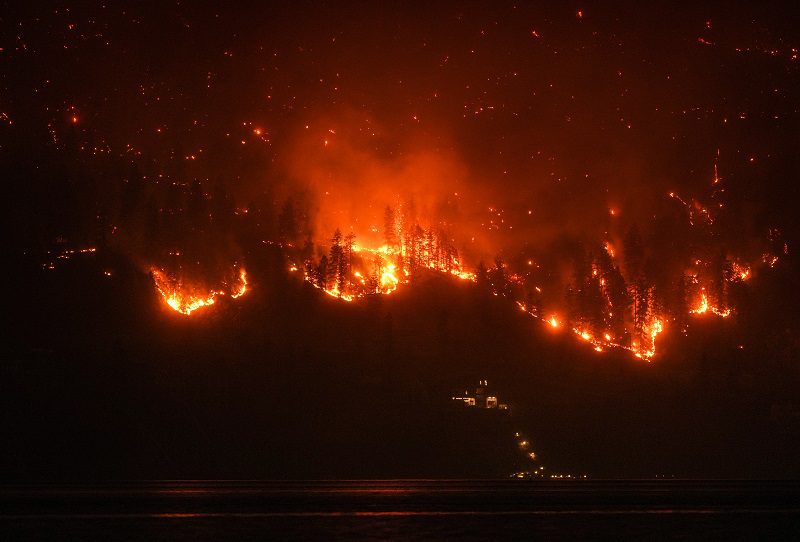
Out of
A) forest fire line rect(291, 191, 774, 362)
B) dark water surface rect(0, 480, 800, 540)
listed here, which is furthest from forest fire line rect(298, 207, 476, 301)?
dark water surface rect(0, 480, 800, 540)

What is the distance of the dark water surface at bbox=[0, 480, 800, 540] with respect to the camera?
59.5ft

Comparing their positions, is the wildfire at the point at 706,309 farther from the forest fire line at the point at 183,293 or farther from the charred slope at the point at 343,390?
the forest fire line at the point at 183,293

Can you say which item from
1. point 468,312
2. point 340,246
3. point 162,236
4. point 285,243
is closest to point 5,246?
point 162,236

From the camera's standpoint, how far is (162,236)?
452 feet

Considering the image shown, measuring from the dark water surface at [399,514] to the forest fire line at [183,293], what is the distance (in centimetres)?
9727

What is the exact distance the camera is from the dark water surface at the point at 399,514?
18125 mm

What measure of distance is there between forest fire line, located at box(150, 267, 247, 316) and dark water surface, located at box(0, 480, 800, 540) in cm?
9727

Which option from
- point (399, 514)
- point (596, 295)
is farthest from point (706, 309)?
point (399, 514)

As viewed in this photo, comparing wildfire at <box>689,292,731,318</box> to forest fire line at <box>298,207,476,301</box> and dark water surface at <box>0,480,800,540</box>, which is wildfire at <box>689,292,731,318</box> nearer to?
forest fire line at <box>298,207,476,301</box>

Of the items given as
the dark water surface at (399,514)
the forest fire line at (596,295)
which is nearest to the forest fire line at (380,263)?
the forest fire line at (596,295)

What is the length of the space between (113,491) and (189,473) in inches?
1839

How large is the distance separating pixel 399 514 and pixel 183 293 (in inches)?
4457

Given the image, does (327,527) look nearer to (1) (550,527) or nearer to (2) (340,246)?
(1) (550,527)

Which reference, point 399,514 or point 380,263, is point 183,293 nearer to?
point 380,263
